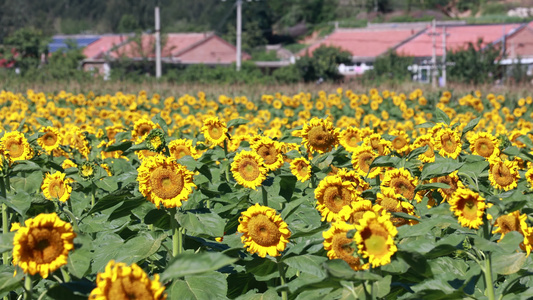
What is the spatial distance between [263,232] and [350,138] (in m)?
2.42

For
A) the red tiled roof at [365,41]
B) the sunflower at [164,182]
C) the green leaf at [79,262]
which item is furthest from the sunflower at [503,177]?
the red tiled roof at [365,41]

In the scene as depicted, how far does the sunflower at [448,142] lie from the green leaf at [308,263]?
1898mm

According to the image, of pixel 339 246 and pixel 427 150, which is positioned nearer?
pixel 339 246

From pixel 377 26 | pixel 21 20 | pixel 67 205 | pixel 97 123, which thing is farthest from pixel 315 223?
pixel 21 20

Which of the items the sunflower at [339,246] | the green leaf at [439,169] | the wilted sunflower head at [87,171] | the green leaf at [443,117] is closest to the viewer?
the sunflower at [339,246]

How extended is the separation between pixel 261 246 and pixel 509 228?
35.4 inches

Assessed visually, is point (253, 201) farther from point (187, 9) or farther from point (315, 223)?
point (187, 9)

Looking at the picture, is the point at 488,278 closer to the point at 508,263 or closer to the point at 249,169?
the point at 508,263

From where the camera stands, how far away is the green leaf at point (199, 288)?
2.37 m

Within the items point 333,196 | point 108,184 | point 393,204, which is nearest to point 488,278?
point 393,204

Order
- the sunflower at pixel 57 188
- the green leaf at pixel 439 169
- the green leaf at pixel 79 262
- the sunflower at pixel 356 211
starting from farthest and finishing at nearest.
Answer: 1. the sunflower at pixel 57 188
2. the green leaf at pixel 439 169
3. the sunflower at pixel 356 211
4. the green leaf at pixel 79 262

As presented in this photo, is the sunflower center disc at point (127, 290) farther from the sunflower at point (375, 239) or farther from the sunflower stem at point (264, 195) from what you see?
the sunflower stem at point (264, 195)

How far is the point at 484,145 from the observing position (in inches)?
165

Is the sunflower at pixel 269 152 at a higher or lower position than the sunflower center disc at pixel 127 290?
higher
